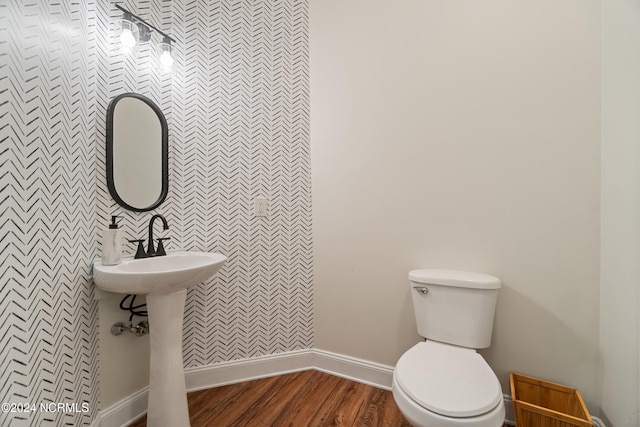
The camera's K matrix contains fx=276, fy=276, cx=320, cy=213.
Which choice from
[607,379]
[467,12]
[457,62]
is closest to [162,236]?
[457,62]

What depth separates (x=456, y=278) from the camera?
1269mm

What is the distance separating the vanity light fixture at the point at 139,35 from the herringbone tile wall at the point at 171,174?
50mm

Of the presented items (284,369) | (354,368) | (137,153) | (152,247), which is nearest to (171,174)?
(137,153)

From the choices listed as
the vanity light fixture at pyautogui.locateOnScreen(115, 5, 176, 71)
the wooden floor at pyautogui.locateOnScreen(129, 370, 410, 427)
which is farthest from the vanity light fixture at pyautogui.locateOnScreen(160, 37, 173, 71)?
the wooden floor at pyautogui.locateOnScreen(129, 370, 410, 427)

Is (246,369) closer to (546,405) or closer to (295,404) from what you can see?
(295,404)

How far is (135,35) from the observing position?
4.68ft

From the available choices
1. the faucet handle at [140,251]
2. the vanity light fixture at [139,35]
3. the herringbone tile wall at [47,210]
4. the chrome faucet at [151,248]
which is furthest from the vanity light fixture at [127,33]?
the faucet handle at [140,251]

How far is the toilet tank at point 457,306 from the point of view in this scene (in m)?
1.24

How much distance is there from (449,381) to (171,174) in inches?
65.5

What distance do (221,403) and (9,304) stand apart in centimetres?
108

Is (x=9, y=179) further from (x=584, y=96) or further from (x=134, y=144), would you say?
(x=584, y=96)

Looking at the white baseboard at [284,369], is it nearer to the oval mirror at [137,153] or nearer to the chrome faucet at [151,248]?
the chrome faucet at [151,248]

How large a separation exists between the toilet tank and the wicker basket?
25 cm

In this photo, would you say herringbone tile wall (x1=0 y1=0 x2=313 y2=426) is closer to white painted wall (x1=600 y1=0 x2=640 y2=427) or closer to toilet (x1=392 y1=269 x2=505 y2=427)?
toilet (x1=392 y1=269 x2=505 y2=427)
